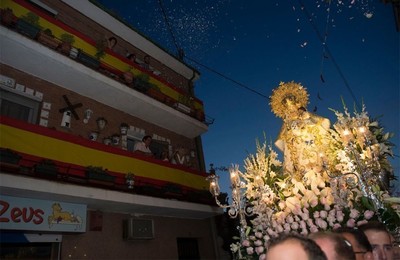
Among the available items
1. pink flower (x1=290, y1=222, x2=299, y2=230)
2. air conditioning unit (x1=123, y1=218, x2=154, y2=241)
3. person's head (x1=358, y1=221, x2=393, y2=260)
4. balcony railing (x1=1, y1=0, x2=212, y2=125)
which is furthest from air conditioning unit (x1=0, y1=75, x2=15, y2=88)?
person's head (x1=358, y1=221, x2=393, y2=260)

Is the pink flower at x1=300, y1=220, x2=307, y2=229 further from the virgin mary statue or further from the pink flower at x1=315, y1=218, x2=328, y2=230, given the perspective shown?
the virgin mary statue

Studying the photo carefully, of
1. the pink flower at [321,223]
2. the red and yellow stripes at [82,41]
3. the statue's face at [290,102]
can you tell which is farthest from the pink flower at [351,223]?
the red and yellow stripes at [82,41]

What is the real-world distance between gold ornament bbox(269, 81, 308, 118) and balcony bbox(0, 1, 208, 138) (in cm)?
540

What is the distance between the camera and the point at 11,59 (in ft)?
26.8

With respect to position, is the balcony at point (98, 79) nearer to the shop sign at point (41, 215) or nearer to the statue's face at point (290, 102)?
the shop sign at point (41, 215)

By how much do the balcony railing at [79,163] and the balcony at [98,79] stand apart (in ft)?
7.45

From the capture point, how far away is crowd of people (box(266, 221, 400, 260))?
179cm

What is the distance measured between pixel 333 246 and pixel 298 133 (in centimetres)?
467

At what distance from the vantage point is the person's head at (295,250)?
1.77 meters

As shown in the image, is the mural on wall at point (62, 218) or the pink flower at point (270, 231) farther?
the mural on wall at point (62, 218)

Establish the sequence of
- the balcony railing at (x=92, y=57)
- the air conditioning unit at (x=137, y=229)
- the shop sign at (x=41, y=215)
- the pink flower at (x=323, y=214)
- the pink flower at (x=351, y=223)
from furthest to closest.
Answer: the air conditioning unit at (x=137, y=229) < the balcony railing at (x=92, y=57) < the shop sign at (x=41, y=215) < the pink flower at (x=323, y=214) < the pink flower at (x=351, y=223)

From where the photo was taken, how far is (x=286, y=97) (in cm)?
758

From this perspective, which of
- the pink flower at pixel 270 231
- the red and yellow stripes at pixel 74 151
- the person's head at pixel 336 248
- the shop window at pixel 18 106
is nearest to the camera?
the person's head at pixel 336 248

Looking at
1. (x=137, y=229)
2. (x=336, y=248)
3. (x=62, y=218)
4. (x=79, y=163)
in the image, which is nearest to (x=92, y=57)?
(x=79, y=163)
